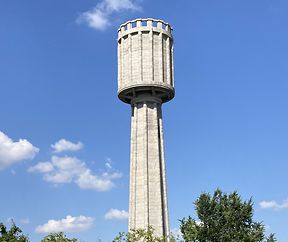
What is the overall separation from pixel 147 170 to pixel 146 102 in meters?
8.75

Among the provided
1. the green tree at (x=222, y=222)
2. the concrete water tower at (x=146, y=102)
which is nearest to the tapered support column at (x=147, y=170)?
the concrete water tower at (x=146, y=102)

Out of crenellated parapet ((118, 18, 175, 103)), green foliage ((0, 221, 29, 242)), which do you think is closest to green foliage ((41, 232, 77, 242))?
green foliage ((0, 221, 29, 242))

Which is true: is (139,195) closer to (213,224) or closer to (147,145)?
(147,145)

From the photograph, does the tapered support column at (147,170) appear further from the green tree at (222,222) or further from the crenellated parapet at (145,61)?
the green tree at (222,222)

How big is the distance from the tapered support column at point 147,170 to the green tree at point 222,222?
13.4 metres

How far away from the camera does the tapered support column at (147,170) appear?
206ft

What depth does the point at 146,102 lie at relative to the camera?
66.9 meters

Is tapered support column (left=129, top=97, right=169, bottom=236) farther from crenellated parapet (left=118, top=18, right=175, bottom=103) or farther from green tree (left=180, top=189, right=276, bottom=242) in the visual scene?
green tree (left=180, top=189, right=276, bottom=242)

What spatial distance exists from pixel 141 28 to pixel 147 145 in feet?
49.6

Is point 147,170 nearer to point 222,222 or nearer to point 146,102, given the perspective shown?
point 146,102

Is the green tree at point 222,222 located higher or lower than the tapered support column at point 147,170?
lower

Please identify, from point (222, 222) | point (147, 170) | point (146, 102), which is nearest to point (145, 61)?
point (146, 102)

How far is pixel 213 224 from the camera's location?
1906 inches

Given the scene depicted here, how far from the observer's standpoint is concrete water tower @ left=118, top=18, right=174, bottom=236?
63.2 metres
